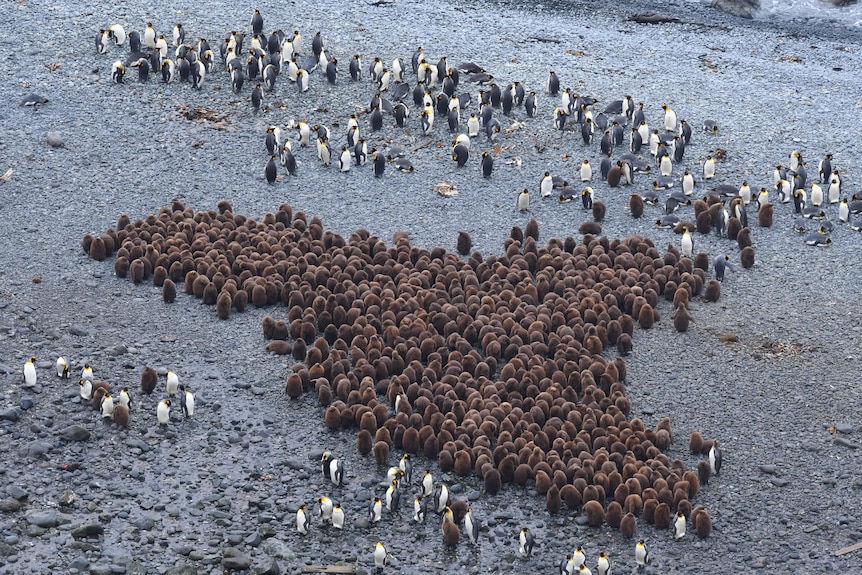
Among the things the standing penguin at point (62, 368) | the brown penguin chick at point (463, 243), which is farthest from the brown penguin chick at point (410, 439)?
the brown penguin chick at point (463, 243)

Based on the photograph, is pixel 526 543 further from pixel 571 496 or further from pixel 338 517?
pixel 338 517

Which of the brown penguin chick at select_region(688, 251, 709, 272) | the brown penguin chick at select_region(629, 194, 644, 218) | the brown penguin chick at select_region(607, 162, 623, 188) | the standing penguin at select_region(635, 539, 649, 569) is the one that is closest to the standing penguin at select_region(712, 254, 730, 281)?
the brown penguin chick at select_region(688, 251, 709, 272)

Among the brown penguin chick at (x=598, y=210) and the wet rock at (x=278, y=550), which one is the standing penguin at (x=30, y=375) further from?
the brown penguin chick at (x=598, y=210)

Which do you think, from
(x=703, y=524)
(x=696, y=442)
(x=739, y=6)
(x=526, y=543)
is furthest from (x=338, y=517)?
(x=739, y=6)

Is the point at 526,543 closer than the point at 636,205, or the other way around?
the point at 526,543

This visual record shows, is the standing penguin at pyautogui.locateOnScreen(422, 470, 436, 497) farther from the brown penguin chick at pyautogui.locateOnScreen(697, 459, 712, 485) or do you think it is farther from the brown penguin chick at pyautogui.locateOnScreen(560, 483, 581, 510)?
the brown penguin chick at pyautogui.locateOnScreen(697, 459, 712, 485)
